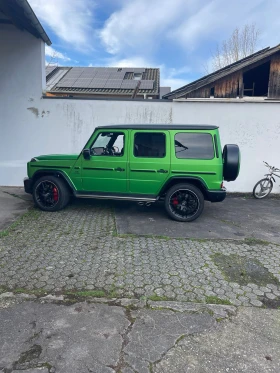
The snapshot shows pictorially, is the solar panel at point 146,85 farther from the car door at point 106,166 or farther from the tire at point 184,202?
the tire at point 184,202

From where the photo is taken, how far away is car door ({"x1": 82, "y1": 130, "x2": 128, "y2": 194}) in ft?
18.2

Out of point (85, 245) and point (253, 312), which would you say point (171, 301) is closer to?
point (253, 312)

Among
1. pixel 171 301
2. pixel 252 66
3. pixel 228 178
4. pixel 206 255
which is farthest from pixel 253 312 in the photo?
pixel 252 66

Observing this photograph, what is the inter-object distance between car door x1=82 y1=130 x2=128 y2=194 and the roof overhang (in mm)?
3670

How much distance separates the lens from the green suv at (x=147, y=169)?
5.28m

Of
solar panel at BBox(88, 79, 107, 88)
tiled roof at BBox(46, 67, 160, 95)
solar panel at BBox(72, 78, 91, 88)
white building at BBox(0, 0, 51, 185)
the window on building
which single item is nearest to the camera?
white building at BBox(0, 0, 51, 185)

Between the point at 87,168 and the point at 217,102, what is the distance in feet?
15.4

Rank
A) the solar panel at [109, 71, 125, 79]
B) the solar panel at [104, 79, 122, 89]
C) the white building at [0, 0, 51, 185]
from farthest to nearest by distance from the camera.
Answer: the solar panel at [109, 71, 125, 79]
the solar panel at [104, 79, 122, 89]
the white building at [0, 0, 51, 185]

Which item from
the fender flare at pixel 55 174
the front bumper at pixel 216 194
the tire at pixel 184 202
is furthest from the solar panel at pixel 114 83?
the front bumper at pixel 216 194

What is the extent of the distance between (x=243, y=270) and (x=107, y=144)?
3.77 meters

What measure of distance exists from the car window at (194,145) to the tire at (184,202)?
2.05 feet

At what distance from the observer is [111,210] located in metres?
6.25

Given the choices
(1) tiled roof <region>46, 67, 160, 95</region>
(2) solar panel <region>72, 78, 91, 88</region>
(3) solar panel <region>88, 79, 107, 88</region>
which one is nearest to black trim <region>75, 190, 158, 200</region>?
(1) tiled roof <region>46, 67, 160, 95</region>

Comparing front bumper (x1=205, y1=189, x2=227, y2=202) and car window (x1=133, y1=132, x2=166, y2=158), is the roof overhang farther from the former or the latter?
front bumper (x1=205, y1=189, x2=227, y2=202)
